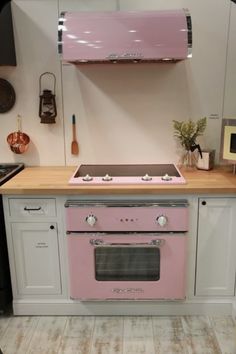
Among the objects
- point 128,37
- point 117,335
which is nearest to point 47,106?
point 128,37

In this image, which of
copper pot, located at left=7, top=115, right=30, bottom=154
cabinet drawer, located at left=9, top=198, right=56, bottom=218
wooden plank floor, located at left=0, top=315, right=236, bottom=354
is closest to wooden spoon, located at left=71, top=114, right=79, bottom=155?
copper pot, located at left=7, top=115, right=30, bottom=154

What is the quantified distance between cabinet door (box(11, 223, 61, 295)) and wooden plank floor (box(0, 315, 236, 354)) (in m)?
0.21

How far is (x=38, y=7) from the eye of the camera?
7.23ft

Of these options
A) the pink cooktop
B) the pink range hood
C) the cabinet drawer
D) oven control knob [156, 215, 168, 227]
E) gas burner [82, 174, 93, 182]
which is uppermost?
the pink range hood

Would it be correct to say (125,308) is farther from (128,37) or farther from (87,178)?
(128,37)

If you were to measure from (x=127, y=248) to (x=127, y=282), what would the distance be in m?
0.21

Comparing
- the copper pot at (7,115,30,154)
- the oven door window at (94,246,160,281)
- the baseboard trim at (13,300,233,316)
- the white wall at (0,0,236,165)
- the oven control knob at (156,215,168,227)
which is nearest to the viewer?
the oven control knob at (156,215,168,227)

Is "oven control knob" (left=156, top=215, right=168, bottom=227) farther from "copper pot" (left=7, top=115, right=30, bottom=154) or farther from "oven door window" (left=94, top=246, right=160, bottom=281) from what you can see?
"copper pot" (left=7, top=115, right=30, bottom=154)

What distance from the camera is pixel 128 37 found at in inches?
69.7

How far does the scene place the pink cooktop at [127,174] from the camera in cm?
193

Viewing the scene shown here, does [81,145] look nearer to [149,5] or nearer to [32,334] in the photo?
[149,5]

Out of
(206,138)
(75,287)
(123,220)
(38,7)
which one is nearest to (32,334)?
(75,287)

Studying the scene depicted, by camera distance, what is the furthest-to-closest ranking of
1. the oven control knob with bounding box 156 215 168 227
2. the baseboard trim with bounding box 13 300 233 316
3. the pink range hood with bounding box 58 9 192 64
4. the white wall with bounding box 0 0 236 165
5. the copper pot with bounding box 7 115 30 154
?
the copper pot with bounding box 7 115 30 154, the white wall with bounding box 0 0 236 165, the baseboard trim with bounding box 13 300 233 316, the oven control knob with bounding box 156 215 168 227, the pink range hood with bounding box 58 9 192 64

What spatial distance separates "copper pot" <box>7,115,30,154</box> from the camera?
2.35 m
